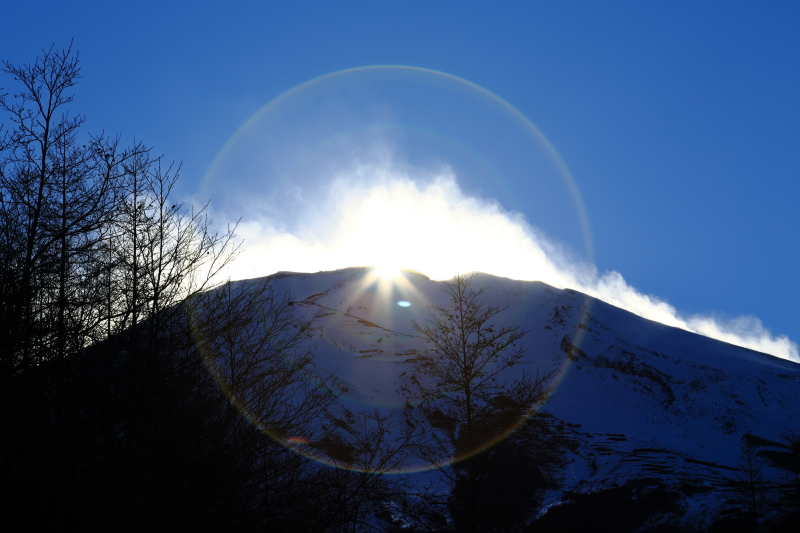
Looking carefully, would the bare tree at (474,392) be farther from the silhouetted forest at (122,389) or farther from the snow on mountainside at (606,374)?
the snow on mountainside at (606,374)

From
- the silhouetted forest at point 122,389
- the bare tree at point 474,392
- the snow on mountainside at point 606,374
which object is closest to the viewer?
the silhouetted forest at point 122,389

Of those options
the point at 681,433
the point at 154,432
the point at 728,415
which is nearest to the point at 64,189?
the point at 154,432

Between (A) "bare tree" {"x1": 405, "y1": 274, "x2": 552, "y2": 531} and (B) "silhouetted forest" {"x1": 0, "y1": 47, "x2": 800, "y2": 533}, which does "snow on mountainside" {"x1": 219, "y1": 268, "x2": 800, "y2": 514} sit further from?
(B) "silhouetted forest" {"x1": 0, "y1": 47, "x2": 800, "y2": 533}

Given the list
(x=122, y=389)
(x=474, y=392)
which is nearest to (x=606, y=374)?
(x=474, y=392)

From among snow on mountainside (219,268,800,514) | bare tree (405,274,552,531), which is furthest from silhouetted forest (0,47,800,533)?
snow on mountainside (219,268,800,514)

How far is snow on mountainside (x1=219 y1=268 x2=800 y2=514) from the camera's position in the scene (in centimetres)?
5644

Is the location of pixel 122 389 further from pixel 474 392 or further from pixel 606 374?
pixel 606 374

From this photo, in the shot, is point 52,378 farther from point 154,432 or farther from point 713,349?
point 713,349

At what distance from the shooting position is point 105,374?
6.07 meters

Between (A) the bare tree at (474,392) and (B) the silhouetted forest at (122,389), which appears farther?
(A) the bare tree at (474,392)

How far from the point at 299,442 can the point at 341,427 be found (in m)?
44.4

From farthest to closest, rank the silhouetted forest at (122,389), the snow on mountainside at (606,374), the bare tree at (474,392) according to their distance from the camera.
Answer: the snow on mountainside at (606,374), the bare tree at (474,392), the silhouetted forest at (122,389)

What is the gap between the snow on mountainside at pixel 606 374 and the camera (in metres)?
56.4

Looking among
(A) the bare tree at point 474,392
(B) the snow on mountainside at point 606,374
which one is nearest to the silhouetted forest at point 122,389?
(A) the bare tree at point 474,392
